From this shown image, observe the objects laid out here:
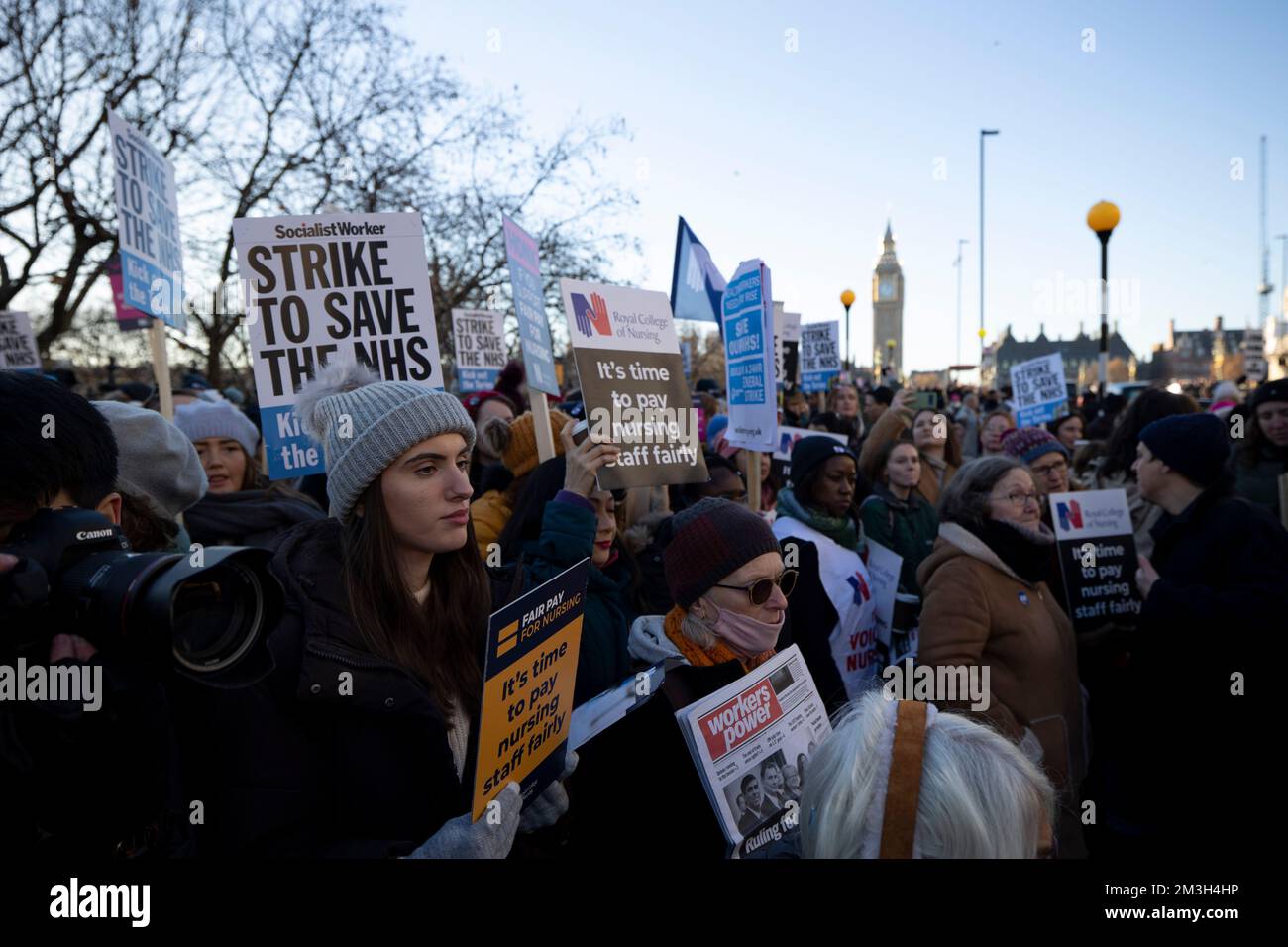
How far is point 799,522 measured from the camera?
443 cm

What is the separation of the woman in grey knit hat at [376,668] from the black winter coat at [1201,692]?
2619 millimetres

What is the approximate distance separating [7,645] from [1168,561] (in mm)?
3889

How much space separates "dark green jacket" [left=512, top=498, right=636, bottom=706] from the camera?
9.15ft

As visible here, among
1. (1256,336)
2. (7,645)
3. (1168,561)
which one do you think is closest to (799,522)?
(1168,561)

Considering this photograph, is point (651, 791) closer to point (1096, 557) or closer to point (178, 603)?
point (178, 603)

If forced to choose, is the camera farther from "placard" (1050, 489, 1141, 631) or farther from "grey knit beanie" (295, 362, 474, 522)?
"placard" (1050, 489, 1141, 631)

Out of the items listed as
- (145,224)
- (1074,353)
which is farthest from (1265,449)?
(1074,353)

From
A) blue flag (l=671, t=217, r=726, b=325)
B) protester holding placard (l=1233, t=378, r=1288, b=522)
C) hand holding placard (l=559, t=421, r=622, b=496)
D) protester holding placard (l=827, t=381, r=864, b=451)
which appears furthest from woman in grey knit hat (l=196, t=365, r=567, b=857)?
protester holding placard (l=827, t=381, r=864, b=451)

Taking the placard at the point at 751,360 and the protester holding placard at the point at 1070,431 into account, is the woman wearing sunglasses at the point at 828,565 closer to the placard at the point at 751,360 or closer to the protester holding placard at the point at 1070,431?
the placard at the point at 751,360

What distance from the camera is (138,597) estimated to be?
1235 millimetres

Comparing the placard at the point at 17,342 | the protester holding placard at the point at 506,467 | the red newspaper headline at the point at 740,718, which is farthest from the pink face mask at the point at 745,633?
the placard at the point at 17,342

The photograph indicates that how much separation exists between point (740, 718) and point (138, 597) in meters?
1.33
